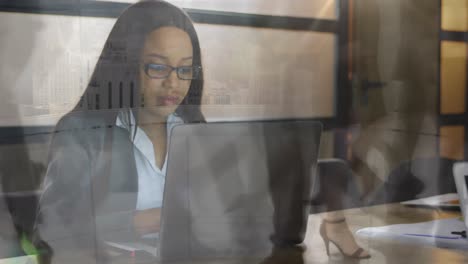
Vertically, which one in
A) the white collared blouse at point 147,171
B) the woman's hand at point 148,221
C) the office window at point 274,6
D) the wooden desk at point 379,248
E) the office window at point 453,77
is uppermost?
the office window at point 274,6

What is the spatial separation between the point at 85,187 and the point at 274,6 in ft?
1.51

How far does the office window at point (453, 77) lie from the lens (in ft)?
4.05

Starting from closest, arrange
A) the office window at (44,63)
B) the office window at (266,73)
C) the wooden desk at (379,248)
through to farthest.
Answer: the office window at (44,63)
the office window at (266,73)
the wooden desk at (379,248)

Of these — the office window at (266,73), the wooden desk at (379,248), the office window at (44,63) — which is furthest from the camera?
the wooden desk at (379,248)

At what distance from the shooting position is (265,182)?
993 millimetres

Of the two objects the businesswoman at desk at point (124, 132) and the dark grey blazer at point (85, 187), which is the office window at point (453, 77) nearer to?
the businesswoman at desk at point (124, 132)

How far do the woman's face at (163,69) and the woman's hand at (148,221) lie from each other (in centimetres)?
16

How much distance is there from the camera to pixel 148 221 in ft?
2.97

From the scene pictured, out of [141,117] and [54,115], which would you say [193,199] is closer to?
[141,117]

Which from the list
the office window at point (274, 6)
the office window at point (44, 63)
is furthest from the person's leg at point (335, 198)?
the office window at point (44, 63)

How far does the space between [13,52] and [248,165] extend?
44 centimetres

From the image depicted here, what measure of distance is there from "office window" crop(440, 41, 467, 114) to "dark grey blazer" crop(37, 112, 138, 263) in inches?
29.9

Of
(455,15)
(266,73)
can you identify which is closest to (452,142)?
(455,15)

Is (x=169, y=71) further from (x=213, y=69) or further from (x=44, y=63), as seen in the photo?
(x=44, y=63)
